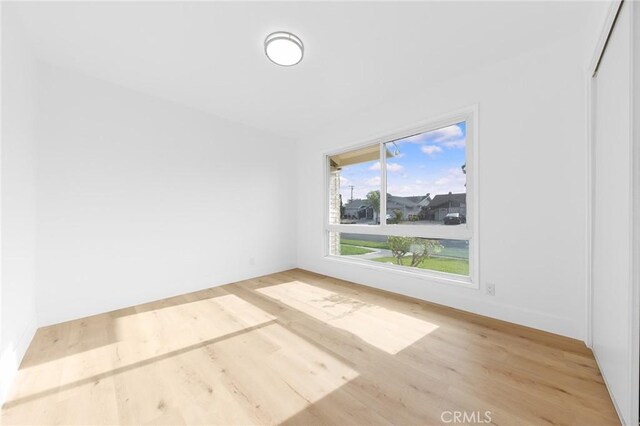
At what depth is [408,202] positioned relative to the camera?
123 inches

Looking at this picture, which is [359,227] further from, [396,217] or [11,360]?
[11,360]

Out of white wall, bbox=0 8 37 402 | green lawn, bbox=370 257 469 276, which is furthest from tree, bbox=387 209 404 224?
white wall, bbox=0 8 37 402

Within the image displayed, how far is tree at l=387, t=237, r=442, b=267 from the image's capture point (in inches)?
116

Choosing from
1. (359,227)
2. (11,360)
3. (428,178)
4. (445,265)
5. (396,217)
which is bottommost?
(11,360)

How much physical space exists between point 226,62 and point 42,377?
2.82 metres

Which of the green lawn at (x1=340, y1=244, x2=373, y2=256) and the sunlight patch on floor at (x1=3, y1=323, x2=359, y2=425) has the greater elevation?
the green lawn at (x1=340, y1=244, x2=373, y2=256)

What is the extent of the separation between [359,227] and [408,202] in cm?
85

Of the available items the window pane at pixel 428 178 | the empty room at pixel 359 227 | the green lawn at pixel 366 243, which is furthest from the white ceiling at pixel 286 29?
the green lawn at pixel 366 243

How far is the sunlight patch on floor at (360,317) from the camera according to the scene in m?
2.03

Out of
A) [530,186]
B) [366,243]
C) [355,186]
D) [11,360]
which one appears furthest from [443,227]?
[11,360]

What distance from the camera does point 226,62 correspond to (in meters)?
2.39

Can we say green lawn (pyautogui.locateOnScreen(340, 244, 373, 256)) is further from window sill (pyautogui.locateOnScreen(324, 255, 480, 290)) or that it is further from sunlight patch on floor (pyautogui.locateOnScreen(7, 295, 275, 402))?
sunlight patch on floor (pyautogui.locateOnScreen(7, 295, 275, 402))

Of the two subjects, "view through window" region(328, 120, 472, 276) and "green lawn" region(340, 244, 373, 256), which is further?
"green lawn" region(340, 244, 373, 256)

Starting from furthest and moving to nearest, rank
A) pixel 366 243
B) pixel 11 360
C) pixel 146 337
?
pixel 366 243, pixel 146 337, pixel 11 360
